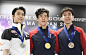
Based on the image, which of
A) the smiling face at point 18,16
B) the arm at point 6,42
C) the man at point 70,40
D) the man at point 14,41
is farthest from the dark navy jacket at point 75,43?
the arm at point 6,42

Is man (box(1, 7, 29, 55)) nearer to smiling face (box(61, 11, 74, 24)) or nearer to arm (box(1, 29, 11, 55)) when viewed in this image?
arm (box(1, 29, 11, 55))

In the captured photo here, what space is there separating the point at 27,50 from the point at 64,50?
743 mm

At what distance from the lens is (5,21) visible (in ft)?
11.5

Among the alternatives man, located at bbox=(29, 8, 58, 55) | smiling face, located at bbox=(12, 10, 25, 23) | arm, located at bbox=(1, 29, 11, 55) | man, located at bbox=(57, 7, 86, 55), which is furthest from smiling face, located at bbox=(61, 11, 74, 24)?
arm, located at bbox=(1, 29, 11, 55)

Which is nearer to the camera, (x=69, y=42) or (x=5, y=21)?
(x=69, y=42)

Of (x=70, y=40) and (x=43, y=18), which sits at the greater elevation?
(x=43, y=18)

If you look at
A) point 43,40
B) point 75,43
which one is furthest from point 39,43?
point 75,43

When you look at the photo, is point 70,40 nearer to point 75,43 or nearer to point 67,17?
point 75,43

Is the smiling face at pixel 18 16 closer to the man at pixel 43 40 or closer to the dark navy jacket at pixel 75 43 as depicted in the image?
the man at pixel 43 40

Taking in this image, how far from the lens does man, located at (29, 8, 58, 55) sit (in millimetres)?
1800

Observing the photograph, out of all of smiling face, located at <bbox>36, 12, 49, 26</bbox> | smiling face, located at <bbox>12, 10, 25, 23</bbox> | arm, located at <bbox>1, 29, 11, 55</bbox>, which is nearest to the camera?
arm, located at <bbox>1, 29, 11, 55</bbox>

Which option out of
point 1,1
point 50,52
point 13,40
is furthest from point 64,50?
point 1,1

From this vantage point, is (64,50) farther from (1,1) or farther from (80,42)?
(1,1)

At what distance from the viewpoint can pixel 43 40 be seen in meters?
1.85
